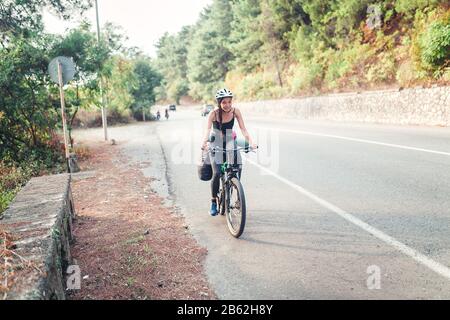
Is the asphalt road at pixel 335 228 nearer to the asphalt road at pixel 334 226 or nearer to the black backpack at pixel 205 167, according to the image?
the asphalt road at pixel 334 226

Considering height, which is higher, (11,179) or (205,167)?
(205,167)

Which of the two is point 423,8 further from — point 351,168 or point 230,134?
point 230,134

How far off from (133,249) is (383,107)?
709 inches

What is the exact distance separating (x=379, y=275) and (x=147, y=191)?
5307 millimetres

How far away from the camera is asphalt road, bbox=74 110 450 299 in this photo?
3.54m

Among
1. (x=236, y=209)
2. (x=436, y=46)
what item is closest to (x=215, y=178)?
(x=236, y=209)

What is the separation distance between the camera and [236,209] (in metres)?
5.12

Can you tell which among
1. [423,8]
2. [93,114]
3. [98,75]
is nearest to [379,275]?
[98,75]

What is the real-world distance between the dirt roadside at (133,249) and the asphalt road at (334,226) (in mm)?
256

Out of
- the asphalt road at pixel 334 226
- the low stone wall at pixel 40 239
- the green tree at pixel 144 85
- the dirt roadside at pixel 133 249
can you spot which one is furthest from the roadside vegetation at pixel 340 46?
the low stone wall at pixel 40 239

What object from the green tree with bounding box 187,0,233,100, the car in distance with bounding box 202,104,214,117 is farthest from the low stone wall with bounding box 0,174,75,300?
the green tree with bounding box 187,0,233,100

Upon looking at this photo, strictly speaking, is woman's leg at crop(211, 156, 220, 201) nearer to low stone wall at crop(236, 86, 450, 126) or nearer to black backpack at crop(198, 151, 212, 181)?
black backpack at crop(198, 151, 212, 181)

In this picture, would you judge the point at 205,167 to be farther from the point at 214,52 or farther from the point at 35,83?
the point at 214,52

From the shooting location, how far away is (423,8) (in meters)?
20.5
